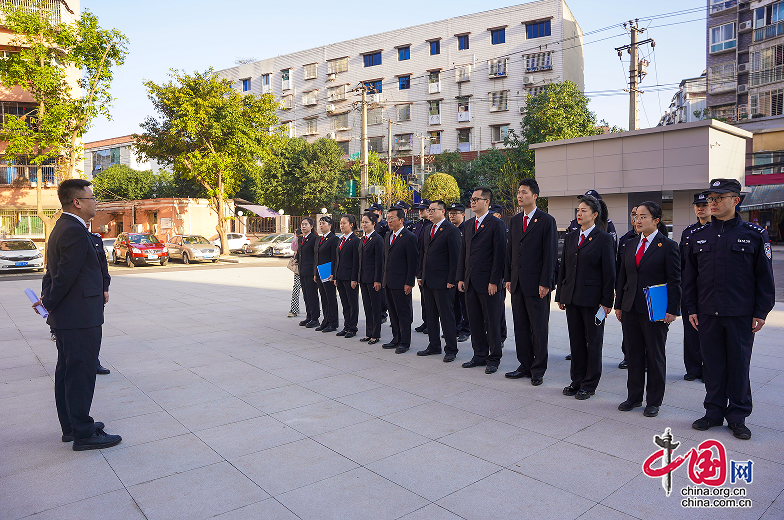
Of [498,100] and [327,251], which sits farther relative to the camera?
[498,100]

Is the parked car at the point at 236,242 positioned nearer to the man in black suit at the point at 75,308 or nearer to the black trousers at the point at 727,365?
the man in black suit at the point at 75,308

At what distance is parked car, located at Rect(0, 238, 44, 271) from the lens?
21359 millimetres

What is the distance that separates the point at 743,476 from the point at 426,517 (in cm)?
212

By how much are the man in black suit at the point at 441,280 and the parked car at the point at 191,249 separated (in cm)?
2179

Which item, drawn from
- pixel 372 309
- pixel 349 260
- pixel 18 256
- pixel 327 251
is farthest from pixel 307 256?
pixel 18 256

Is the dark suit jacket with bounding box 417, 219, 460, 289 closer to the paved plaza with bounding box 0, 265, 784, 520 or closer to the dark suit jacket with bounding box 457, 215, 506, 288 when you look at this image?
the dark suit jacket with bounding box 457, 215, 506, 288

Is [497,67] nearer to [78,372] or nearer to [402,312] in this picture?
[402,312]

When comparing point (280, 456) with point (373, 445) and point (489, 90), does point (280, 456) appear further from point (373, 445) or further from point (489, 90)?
point (489, 90)

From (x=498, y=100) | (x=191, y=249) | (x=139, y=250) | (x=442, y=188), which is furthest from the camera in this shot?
(x=498, y=100)

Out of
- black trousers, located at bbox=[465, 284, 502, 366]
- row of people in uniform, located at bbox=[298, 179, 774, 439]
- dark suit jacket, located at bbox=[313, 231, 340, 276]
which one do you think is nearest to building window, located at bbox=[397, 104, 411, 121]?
dark suit jacket, located at bbox=[313, 231, 340, 276]

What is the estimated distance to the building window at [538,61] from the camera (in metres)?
36.7

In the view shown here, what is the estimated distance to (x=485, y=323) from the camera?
656cm

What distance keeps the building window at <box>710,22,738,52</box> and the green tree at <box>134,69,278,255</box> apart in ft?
106

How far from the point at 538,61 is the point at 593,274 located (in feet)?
117
